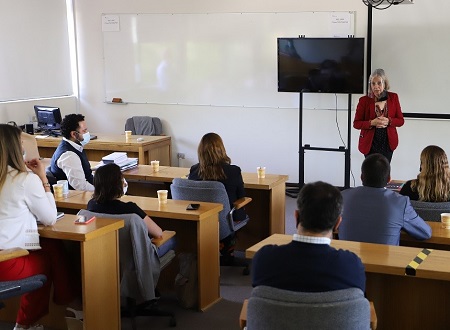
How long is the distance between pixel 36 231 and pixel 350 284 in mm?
2034

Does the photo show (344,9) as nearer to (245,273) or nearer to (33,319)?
(245,273)

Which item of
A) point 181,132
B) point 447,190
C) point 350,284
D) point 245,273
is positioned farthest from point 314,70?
point 350,284

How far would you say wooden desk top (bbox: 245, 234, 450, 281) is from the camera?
311cm

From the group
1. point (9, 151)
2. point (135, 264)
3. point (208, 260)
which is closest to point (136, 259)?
point (135, 264)

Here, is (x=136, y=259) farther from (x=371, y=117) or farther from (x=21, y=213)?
(x=371, y=117)

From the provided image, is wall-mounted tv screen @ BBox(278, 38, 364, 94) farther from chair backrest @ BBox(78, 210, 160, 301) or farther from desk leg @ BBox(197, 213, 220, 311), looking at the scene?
chair backrest @ BBox(78, 210, 160, 301)

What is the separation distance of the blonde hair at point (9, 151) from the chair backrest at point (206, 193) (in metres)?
1.58

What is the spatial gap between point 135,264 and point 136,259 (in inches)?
1.7

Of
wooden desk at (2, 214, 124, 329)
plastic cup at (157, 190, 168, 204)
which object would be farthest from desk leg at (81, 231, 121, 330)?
plastic cup at (157, 190, 168, 204)

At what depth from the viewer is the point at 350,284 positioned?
2.53 m

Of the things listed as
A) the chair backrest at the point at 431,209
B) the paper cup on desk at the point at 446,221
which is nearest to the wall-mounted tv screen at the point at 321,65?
the chair backrest at the point at 431,209

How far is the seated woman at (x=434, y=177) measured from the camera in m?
4.37

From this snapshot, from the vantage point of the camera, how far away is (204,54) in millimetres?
9008

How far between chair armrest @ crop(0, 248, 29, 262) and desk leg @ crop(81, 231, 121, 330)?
1.16 feet
